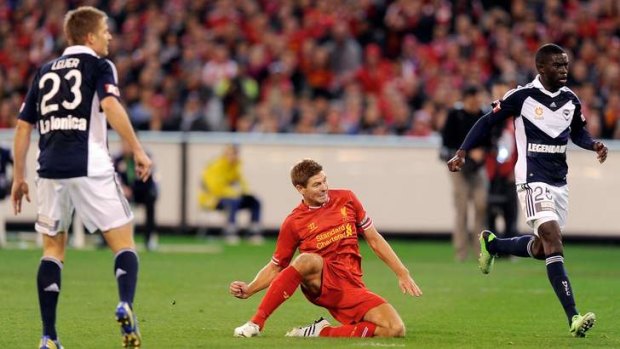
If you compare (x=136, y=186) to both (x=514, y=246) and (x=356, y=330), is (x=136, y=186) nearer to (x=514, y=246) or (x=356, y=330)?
(x=514, y=246)

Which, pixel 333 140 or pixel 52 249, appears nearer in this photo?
pixel 52 249

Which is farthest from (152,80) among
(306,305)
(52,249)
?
(52,249)

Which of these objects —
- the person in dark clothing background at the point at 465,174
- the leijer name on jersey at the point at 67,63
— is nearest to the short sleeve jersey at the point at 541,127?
the leijer name on jersey at the point at 67,63

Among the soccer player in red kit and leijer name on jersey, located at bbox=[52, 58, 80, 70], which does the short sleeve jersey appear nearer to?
the soccer player in red kit

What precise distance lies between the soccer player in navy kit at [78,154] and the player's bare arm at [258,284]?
1170 millimetres

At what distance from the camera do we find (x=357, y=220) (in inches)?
413

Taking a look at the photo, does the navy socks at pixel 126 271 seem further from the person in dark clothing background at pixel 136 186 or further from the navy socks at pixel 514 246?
the person in dark clothing background at pixel 136 186

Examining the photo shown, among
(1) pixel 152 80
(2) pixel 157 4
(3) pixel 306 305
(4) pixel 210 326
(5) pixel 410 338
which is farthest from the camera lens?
(2) pixel 157 4

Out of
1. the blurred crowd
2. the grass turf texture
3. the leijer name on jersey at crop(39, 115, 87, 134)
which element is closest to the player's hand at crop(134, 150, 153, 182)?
the leijer name on jersey at crop(39, 115, 87, 134)

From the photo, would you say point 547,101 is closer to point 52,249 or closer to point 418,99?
point 52,249

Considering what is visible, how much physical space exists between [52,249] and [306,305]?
446 centimetres

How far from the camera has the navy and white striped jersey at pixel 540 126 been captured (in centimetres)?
1122

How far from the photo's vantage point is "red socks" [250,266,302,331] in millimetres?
10016

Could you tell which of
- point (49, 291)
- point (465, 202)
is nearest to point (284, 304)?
point (49, 291)
